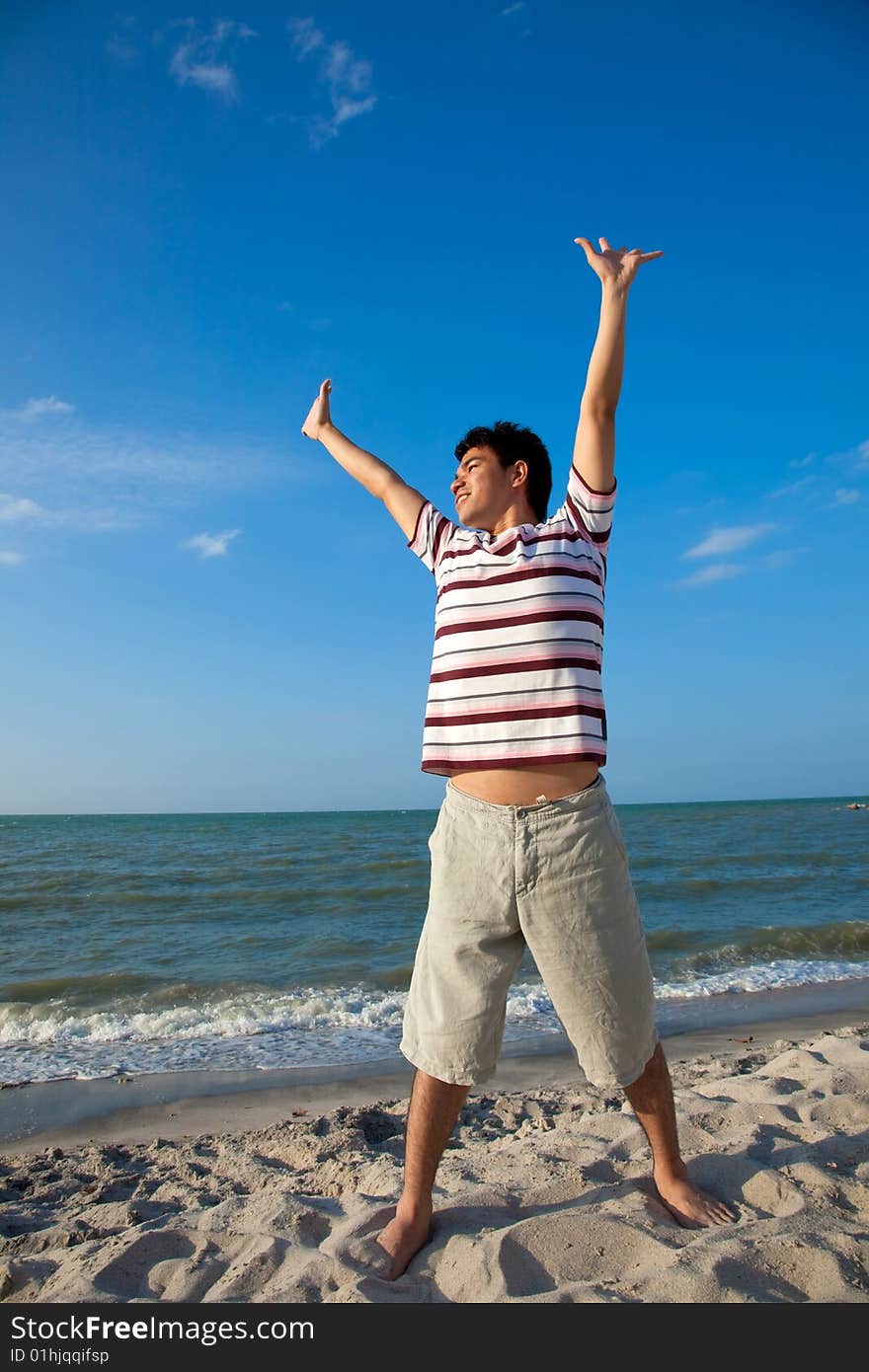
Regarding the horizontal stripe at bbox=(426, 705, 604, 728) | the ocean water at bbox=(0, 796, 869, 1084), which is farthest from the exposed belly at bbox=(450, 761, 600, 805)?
the ocean water at bbox=(0, 796, 869, 1084)

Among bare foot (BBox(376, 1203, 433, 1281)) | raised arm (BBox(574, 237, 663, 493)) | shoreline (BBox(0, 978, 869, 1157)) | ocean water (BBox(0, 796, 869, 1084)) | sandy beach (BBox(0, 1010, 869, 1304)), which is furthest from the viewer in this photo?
ocean water (BBox(0, 796, 869, 1084))

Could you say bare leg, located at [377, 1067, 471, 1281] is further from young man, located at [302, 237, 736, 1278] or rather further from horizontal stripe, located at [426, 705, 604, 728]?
horizontal stripe, located at [426, 705, 604, 728]

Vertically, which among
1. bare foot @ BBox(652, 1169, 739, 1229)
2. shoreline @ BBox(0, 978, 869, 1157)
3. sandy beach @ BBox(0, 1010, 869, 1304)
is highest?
bare foot @ BBox(652, 1169, 739, 1229)

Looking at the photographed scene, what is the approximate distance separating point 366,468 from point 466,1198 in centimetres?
233

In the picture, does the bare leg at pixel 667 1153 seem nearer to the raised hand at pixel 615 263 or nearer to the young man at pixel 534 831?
the young man at pixel 534 831

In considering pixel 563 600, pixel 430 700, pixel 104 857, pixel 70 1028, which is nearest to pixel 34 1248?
pixel 430 700

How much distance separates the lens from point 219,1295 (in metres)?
2.06

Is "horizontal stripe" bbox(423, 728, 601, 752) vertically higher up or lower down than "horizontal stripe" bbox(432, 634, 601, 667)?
lower down

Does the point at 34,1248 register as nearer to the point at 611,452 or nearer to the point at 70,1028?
the point at 611,452

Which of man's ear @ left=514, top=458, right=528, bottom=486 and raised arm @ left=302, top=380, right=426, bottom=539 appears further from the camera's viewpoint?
raised arm @ left=302, top=380, right=426, bottom=539

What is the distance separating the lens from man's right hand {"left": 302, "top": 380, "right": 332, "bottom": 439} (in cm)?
301

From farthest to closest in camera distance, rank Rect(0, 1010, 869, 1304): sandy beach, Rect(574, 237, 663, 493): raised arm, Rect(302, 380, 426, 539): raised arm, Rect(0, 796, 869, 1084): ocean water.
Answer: Rect(0, 796, 869, 1084): ocean water < Rect(302, 380, 426, 539): raised arm < Rect(574, 237, 663, 493): raised arm < Rect(0, 1010, 869, 1304): sandy beach
